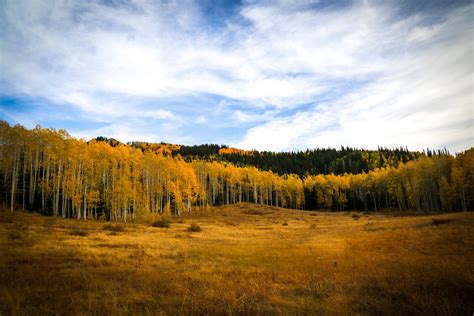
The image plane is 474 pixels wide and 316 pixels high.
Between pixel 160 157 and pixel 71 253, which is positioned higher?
pixel 160 157

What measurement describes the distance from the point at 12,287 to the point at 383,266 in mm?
15416

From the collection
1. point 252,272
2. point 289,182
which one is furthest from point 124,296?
point 289,182

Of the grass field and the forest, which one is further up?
the forest

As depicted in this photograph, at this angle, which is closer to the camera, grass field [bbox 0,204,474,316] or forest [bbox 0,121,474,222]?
grass field [bbox 0,204,474,316]

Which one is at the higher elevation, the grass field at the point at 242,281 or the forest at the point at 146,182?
the forest at the point at 146,182

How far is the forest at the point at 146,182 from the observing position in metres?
47.7

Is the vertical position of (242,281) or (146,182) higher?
(146,182)

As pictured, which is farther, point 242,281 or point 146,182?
point 146,182

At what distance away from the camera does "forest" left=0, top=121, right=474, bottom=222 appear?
4766 centimetres

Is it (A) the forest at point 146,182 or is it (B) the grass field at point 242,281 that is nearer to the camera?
(B) the grass field at point 242,281

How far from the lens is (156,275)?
11.4 meters

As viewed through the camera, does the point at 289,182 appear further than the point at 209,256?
Yes

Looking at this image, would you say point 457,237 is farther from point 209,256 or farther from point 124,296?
point 124,296

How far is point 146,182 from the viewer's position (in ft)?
203
